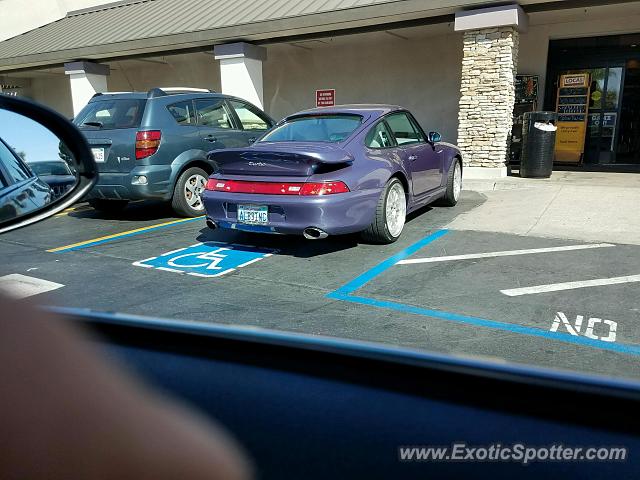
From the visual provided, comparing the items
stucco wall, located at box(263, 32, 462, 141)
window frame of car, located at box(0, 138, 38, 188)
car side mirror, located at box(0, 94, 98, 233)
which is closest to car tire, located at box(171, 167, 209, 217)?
car side mirror, located at box(0, 94, 98, 233)

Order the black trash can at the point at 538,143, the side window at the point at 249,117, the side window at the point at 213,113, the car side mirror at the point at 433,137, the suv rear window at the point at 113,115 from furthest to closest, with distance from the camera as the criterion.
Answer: the black trash can at the point at 538,143 → the side window at the point at 249,117 → the side window at the point at 213,113 → the suv rear window at the point at 113,115 → the car side mirror at the point at 433,137

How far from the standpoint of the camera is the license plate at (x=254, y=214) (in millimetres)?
5434

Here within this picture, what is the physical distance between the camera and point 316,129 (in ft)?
20.6

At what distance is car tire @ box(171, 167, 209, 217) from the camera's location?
25.5 ft

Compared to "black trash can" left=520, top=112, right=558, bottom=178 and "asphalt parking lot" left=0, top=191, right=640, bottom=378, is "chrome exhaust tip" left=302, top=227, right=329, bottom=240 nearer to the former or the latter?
"asphalt parking lot" left=0, top=191, right=640, bottom=378

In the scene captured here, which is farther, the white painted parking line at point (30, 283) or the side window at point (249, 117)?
the side window at point (249, 117)

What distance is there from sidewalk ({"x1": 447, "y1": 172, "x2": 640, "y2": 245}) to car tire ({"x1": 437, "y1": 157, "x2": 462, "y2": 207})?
1.31 feet

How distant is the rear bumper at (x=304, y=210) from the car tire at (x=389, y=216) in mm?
106

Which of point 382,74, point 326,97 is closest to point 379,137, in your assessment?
point 326,97

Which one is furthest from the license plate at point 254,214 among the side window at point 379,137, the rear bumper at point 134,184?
the rear bumper at point 134,184

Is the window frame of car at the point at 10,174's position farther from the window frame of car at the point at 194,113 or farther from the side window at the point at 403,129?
the window frame of car at the point at 194,113

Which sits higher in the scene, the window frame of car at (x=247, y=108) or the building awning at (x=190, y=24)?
the building awning at (x=190, y=24)

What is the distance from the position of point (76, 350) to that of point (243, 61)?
14.0 m

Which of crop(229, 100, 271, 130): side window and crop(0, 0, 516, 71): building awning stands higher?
crop(0, 0, 516, 71): building awning
